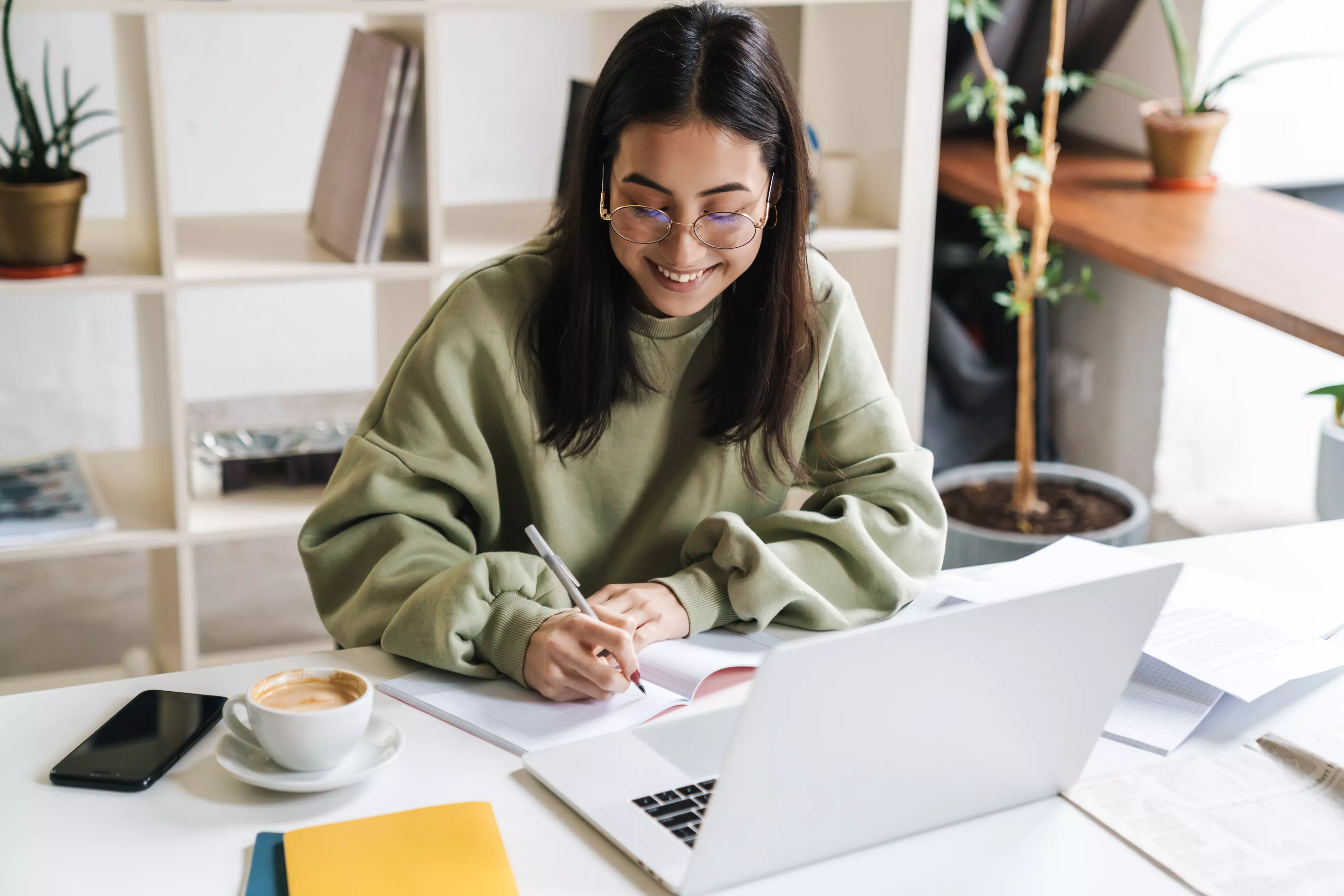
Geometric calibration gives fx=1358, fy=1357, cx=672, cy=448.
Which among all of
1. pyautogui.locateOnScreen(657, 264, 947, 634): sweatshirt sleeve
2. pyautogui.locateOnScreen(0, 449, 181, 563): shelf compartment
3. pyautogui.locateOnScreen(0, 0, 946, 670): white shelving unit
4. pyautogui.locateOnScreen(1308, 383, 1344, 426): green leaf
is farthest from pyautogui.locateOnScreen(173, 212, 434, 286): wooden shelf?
pyautogui.locateOnScreen(1308, 383, 1344, 426): green leaf

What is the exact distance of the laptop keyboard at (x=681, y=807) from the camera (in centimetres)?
89

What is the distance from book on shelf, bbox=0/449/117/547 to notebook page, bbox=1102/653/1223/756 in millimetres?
1650

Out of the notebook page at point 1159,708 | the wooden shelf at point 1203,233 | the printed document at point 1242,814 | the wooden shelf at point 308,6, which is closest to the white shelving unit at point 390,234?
the wooden shelf at point 308,6

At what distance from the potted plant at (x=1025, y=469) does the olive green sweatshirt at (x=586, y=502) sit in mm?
1160

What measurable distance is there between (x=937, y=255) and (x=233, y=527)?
1665 millimetres

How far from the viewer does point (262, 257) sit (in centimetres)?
222

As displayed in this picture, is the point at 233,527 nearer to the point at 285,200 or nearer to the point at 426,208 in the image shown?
the point at 426,208

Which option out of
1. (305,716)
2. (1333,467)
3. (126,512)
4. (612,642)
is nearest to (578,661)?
(612,642)

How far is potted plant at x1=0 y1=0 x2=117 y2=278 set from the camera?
200 cm

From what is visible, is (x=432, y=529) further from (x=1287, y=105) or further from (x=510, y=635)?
(x=1287, y=105)

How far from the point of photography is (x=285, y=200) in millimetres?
4004

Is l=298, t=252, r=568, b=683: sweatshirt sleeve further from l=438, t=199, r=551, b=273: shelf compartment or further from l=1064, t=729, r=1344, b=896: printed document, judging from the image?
l=438, t=199, r=551, b=273: shelf compartment

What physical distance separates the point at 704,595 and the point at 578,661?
0.62 feet

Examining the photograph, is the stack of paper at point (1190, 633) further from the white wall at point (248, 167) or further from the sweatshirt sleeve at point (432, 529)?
the white wall at point (248, 167)
